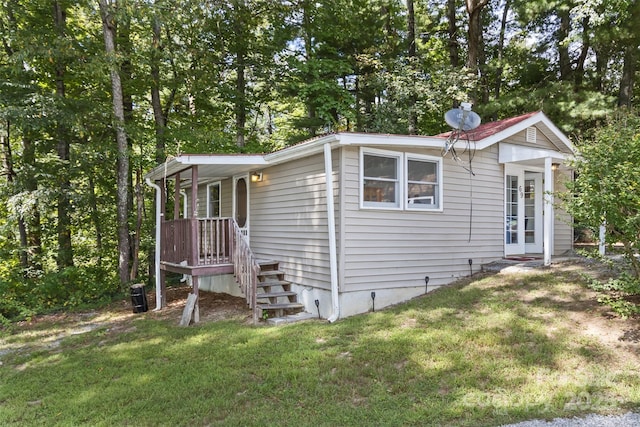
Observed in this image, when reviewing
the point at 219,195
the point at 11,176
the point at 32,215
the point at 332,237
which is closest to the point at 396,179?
the point at 332,237

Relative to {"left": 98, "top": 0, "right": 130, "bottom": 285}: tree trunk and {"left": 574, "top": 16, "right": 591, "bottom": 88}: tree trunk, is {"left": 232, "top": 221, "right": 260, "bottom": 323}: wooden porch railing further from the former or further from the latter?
{"left": 574, "top": 16, "right": 591, "bottom": 88}: tree trunk

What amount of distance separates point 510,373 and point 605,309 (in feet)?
7.31

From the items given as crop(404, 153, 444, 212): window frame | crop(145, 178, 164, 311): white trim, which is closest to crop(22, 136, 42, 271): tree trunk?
crop(145, 178, 164, 311): white trim

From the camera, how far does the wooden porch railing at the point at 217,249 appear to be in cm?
716

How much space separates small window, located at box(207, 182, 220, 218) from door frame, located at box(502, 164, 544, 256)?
689 centimetres

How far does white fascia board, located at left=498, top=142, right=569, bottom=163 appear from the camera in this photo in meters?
7.80

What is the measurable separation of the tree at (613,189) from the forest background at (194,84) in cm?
423

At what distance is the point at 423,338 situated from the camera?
5078 millimetres

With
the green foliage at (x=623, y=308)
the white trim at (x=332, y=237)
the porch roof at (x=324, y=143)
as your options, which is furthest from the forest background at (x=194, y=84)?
the white trim at (x=332, y=237)

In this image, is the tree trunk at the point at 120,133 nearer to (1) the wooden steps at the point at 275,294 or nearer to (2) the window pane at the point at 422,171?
(1) the wooden steps at the point at 275,294

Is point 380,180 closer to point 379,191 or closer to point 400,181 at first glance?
point 379,191

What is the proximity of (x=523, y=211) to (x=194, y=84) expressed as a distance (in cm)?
1024

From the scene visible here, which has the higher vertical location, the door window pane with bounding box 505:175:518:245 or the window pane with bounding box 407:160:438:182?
the window pane with bounding box 407:160:438:182

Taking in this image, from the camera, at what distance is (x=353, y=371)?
439cm
